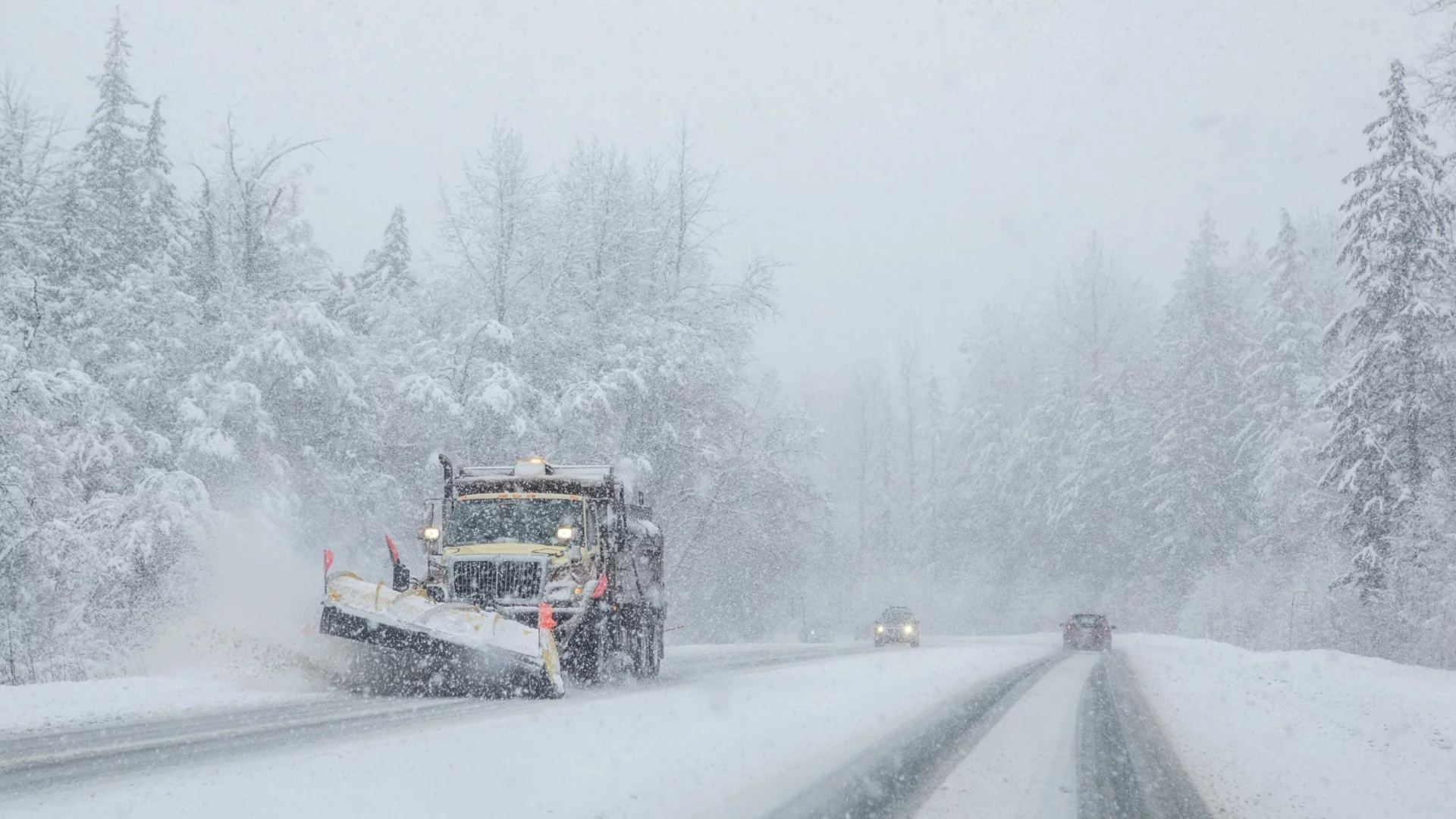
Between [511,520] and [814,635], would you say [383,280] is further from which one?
[511,520]

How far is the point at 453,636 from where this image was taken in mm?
12703

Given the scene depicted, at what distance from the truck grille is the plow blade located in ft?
4.11

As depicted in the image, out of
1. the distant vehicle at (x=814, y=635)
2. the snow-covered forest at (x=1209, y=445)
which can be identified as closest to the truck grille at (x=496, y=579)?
the snow-covered forest at (x=1209, y=445)

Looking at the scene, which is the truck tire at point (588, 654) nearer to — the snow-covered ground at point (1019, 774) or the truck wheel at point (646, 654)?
the truck wheel at point (646, 654)

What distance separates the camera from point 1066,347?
214ft

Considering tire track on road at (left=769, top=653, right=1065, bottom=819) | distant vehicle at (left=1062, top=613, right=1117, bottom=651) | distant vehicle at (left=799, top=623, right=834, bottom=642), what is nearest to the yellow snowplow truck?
tire track on road at (left=769, top=653, right=1065, bottom=819)

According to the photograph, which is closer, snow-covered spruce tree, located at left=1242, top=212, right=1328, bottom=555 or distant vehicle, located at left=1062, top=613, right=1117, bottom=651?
distant vehicle, located at left=1062, top=613, right=1117, bottom=651

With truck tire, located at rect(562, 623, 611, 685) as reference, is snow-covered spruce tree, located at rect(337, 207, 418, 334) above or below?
above

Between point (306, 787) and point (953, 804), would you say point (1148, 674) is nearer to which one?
point (953, 804)

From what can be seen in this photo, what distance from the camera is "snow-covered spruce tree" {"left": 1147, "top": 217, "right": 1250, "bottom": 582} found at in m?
50.8

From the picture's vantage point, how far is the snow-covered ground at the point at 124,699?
1023 cm

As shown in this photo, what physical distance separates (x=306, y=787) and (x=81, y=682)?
779cm

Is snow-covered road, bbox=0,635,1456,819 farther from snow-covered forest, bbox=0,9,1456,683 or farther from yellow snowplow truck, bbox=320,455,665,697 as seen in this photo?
snow-covered forest, bbox=0,9,1456,683

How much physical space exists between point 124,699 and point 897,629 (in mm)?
27517
